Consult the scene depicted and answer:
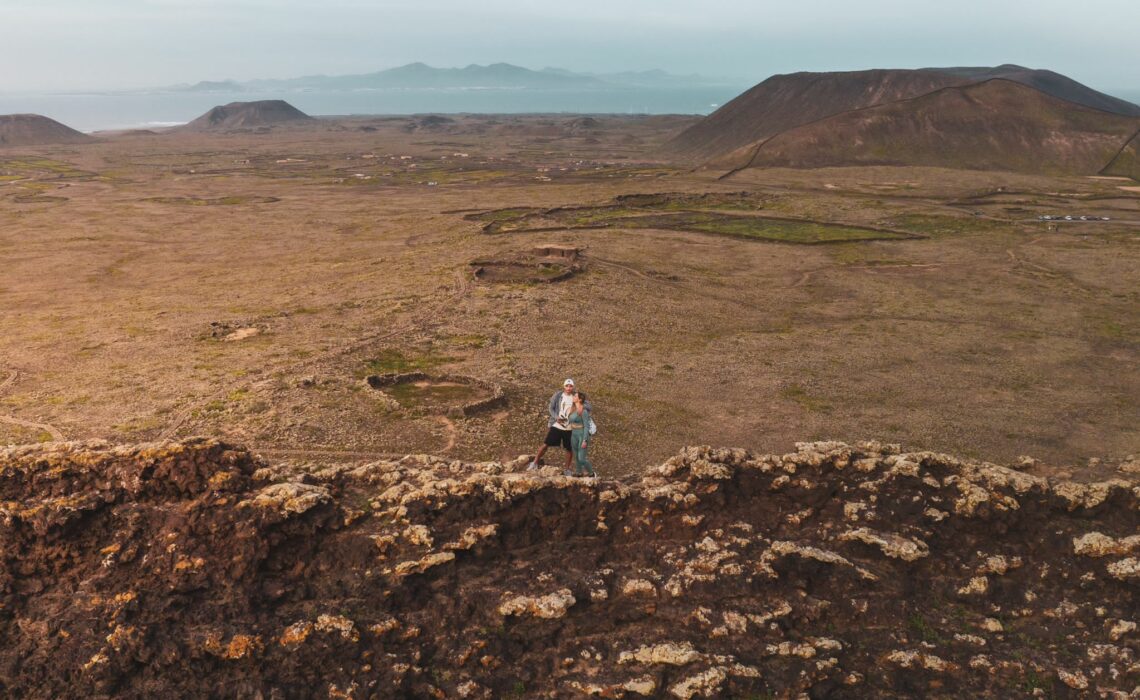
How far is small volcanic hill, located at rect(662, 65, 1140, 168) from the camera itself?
168 metres

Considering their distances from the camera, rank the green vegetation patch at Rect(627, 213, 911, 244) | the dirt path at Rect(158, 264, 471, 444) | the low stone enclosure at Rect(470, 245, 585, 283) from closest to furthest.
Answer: the dirt path at Rect(158, 264, 471, 444) < the low stone enclosure at Rect(470, 245, 585, 283) < the green vegetation patch at Rect(627, 213, 911, 244)

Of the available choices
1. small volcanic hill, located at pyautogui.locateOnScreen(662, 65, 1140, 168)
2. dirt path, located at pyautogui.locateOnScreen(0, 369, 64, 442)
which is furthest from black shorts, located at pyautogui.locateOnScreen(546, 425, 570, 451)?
small volcanic hill, located at pyautogui.locateOnScreen(662, 65, 1140, 168)

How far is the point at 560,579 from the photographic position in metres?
10.9

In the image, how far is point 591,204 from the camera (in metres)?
81.8

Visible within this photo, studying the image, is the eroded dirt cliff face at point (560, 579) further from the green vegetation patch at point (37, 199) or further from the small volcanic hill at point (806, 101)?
the small volcanic hill at point (806, 101)

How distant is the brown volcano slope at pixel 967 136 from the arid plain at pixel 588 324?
4059 centimetres

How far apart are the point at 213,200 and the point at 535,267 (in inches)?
2415

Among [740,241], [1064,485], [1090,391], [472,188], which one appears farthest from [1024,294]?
[472,188]

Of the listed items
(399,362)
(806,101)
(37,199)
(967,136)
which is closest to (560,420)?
(399,362)

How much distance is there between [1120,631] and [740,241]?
53.0m

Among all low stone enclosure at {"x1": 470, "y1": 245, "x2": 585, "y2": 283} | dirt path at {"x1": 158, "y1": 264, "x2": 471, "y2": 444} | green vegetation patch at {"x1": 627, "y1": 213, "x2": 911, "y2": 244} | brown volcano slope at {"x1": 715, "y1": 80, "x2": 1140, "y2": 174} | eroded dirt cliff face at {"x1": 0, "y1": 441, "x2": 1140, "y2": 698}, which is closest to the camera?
eroded dirt cliff face at {"x1": 0, "y1": 441, "x2": 1140, "y2": 698}

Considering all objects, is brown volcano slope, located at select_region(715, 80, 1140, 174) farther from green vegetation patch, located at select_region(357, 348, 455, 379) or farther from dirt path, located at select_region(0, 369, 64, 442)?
dirt path, located at select_region(0, 369, 64, 442)

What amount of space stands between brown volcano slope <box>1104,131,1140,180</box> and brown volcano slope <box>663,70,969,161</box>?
58.3m

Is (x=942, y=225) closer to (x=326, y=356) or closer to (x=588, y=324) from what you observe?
(x=588, y=324)
